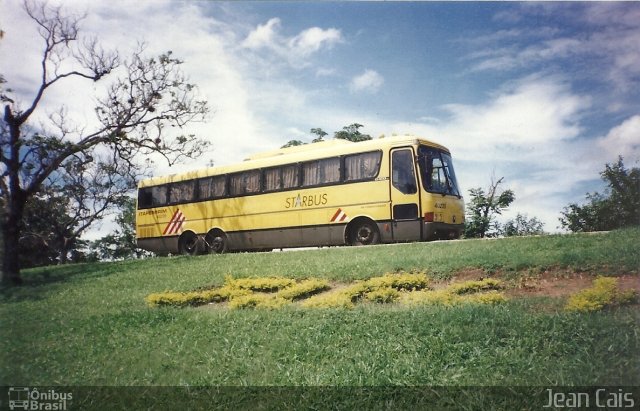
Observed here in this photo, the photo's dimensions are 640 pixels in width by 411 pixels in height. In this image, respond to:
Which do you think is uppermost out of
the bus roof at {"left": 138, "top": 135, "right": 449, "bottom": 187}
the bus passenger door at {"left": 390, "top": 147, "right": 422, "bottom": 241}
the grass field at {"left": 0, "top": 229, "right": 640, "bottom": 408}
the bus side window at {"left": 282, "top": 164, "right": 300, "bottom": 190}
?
the bus roof at {"left": 138, "top": 135, "right": 449, "bottom": 187}

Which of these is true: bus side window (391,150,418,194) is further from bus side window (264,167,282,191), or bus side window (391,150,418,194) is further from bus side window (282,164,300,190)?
bus side window (264,167,282,191)

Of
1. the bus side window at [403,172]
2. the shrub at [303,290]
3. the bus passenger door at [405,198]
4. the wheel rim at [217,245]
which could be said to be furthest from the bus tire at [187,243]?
the shrub at [303,290]

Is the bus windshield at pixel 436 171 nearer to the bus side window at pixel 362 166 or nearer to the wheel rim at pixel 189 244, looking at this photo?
the bus side window at pixel 362 166

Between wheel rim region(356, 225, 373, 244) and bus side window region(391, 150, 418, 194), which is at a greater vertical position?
bus side window region(391, 150, 418, 194)

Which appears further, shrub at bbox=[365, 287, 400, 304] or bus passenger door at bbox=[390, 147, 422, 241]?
bus passenger door at bbox=[390, 147, 422, 241]

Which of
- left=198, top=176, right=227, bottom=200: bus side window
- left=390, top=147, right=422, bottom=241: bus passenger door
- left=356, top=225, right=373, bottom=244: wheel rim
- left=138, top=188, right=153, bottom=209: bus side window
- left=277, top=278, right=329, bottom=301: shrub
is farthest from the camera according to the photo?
left=138, top=188, right=153, bottom=209: bus side window

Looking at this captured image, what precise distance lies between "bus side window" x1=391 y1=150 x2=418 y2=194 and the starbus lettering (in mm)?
2798

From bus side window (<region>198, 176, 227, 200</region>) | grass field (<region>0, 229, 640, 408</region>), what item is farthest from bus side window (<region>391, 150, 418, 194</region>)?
bus side window (<region>198, 176, 227, 200</region>)

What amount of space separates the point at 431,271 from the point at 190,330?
5.04 meters

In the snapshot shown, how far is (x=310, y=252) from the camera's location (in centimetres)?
1312

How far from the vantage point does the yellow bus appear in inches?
512

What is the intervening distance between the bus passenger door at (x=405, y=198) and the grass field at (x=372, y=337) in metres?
2.52

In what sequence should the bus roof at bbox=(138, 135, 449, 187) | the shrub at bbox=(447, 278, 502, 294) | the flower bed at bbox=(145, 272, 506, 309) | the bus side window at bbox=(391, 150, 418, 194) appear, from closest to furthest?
the flower bed at bbox=(145, 272, 506, 309) < the shrub at bbox=(447, 278, 502, 294) < the bus side window at bbox=(391, 150, 418, 194) < the bus roof at bbox=(138, 135, 449, 187)

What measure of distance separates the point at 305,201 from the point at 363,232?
261 cm
